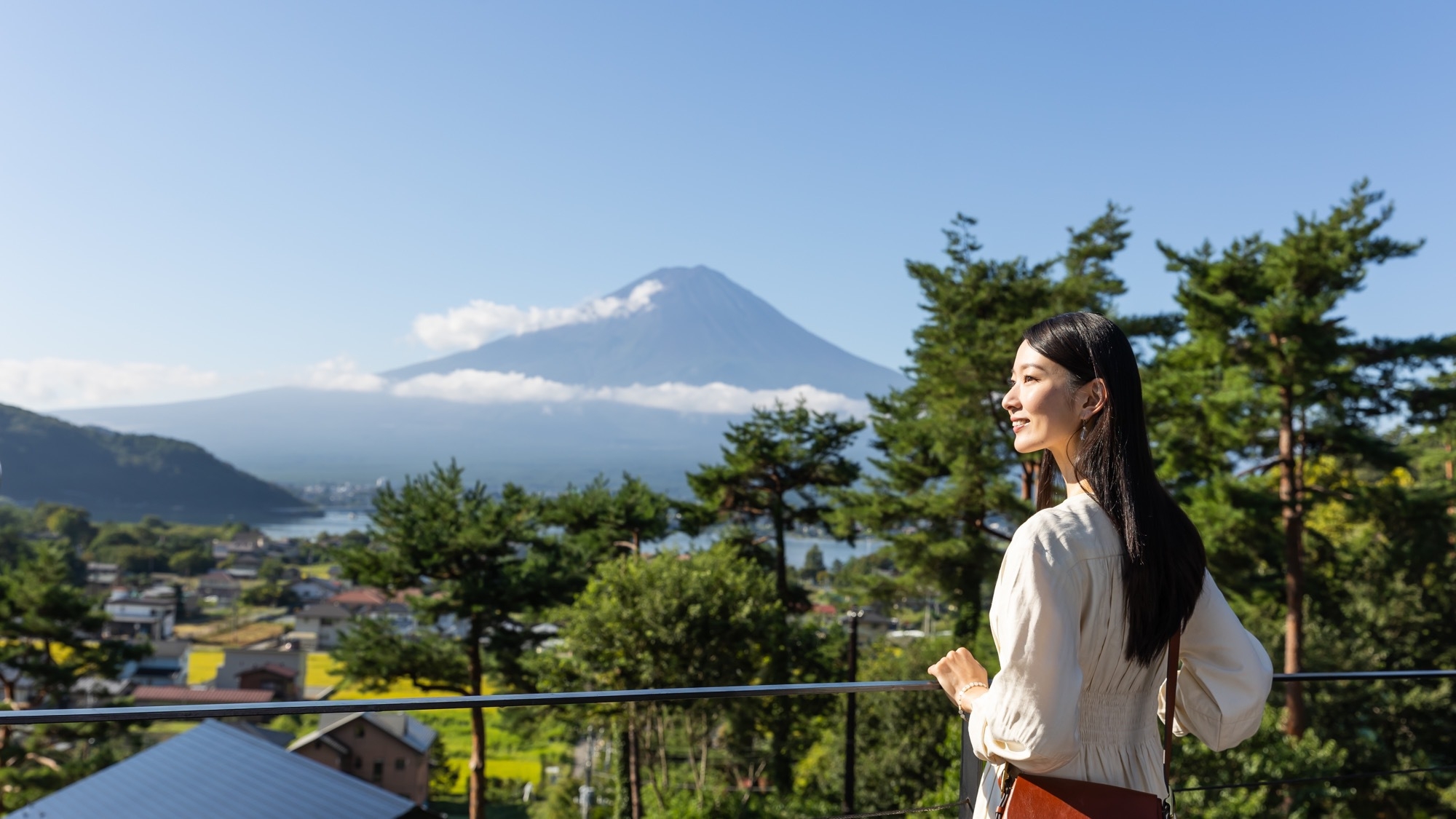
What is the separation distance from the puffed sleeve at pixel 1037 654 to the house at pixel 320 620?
53.0 m

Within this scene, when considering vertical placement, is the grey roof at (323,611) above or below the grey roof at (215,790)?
below

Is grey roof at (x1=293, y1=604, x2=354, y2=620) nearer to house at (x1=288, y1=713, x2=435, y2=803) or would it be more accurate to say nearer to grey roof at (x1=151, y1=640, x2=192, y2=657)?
grey roof at (x1=151, y1=640, x2=192, y2=657)

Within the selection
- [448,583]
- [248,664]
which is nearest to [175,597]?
[248,664]

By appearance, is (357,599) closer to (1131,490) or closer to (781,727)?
(781,727)

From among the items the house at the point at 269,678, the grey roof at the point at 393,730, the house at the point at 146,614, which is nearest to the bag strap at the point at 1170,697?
the grey roof at the point at 393,730

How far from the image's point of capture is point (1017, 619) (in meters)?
0.94

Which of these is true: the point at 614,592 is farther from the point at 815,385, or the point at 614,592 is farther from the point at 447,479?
the point at 815,385

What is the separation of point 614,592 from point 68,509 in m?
67.5

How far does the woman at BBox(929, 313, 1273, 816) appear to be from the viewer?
951 millimetres

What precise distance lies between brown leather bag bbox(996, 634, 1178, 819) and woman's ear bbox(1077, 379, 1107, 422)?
0.86ft

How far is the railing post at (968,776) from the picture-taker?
5.26 ft

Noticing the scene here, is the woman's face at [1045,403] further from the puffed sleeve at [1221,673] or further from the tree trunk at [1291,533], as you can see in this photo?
the tree trunk at [1291,533]

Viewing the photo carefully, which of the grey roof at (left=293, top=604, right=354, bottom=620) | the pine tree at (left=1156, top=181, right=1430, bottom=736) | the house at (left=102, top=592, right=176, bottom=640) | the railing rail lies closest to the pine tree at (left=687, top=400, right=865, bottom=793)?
the pine tree at (left=1156, top=181, right=1430, bottom=736)

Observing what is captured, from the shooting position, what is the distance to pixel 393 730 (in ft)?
85.9
